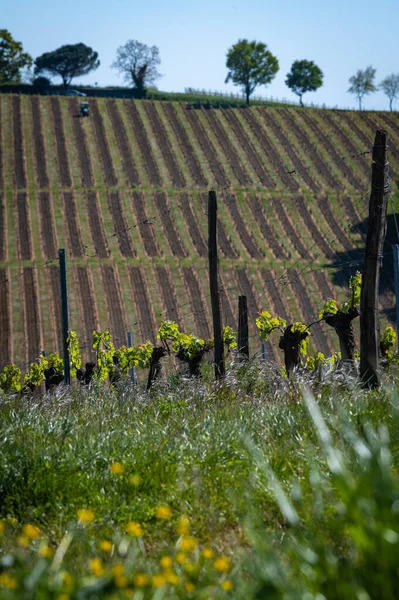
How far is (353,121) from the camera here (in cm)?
5369

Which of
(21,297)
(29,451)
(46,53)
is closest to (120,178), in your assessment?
(21,297)

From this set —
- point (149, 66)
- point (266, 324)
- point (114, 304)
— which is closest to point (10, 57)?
point (149, 66)

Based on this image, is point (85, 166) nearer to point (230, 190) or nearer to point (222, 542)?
point (230, 190)

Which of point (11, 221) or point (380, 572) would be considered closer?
point (380, 572)

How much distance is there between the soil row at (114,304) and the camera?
92.2 feet

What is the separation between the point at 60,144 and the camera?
45594 mm

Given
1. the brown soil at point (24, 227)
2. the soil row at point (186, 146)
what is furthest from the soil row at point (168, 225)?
the brown soil at point (24, 227)

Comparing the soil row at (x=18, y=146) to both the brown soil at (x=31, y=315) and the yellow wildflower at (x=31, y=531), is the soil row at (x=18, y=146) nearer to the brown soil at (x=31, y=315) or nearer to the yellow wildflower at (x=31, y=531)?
the brown soil at (x=31, y=315)

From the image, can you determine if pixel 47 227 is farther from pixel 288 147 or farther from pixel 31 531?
pixel 31 531

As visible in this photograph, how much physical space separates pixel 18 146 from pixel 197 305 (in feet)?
62.5

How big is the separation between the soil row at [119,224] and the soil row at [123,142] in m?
2.31

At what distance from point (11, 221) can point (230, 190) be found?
39.4 feet

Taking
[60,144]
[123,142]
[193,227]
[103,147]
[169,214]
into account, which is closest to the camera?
[193,227]

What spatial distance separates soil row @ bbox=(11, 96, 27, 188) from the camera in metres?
41.0
